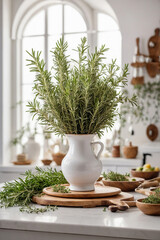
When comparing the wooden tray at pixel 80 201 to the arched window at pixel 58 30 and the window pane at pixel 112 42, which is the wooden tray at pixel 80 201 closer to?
the arched window at pixel 58 30

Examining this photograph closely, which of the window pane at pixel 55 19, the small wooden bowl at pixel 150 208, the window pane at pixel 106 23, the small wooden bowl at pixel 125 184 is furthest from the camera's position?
the window pane at pixel 55 19

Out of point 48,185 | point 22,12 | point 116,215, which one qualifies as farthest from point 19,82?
point 116,215

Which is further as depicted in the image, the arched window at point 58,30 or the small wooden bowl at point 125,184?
the arched window at point 58,30

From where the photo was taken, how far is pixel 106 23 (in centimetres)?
511

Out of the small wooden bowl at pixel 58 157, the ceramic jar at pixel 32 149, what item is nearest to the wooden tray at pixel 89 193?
the small wooden bowl at pixel 58 157

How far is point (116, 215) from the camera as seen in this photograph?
1.27 metres

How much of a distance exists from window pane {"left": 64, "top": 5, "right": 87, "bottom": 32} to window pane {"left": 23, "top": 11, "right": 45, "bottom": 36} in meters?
0.33

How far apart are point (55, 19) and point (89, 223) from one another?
175 inches

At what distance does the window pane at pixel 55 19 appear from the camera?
→ 524 centimetres

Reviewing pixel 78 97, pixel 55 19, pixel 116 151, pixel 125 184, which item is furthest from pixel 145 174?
pixel 55 19

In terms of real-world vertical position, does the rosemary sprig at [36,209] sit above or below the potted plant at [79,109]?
below

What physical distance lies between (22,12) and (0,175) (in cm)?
221

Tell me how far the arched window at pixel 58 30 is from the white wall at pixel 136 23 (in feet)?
1.09

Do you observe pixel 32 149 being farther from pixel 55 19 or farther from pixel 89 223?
pixel 89 223
